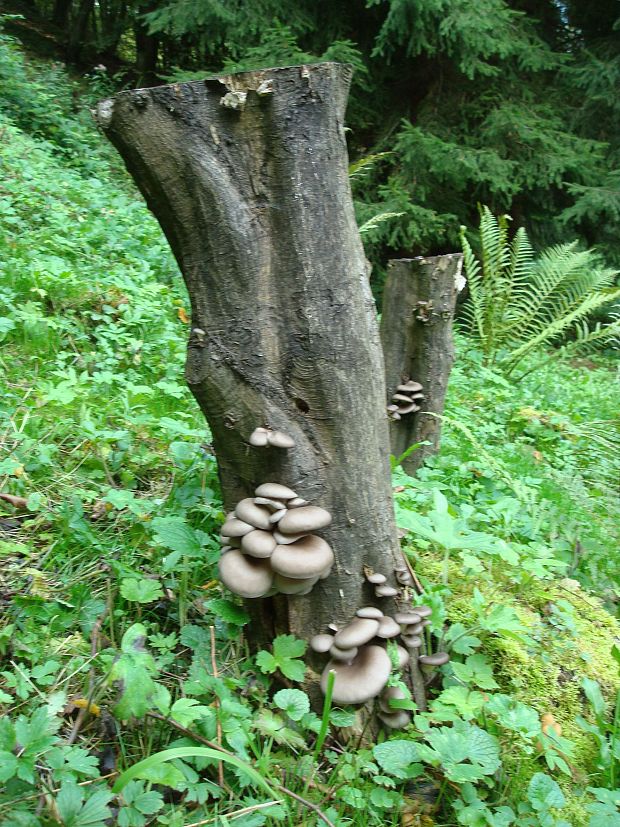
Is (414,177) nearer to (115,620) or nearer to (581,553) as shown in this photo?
(581,553)

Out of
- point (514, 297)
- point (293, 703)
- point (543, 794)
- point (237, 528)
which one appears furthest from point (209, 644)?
point (514, 297)

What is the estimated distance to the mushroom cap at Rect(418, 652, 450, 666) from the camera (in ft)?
6.91

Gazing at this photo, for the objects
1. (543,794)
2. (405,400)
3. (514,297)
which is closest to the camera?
(543,794)

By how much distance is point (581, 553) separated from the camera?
130 inches

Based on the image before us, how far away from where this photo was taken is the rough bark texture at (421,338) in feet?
12.9

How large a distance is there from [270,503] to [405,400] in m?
2.17

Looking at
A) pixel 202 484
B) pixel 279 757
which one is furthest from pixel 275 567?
pixel 202 484

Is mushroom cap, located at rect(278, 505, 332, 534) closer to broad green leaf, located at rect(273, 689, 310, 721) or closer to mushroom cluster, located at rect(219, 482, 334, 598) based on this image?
mushroom cluster, located at rect(219, 482, 334, 598)

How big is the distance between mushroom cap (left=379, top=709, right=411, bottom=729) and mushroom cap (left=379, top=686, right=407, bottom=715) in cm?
1

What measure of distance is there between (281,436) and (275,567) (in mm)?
392

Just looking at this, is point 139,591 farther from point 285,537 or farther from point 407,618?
point 407,618

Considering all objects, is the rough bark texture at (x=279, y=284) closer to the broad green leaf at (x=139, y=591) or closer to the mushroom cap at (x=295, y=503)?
the mushroom cap at (x=295, y=503)

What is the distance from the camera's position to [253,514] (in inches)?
72.6

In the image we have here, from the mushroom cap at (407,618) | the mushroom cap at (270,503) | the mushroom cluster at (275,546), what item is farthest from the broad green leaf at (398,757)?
the mushroom cap at (270,503)
